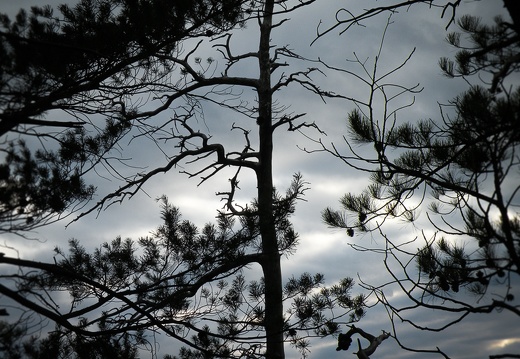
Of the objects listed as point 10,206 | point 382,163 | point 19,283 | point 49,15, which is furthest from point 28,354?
point 382,163

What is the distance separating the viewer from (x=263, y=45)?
289 inches

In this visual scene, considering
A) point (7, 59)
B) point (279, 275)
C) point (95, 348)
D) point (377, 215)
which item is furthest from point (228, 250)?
point (7, 59)

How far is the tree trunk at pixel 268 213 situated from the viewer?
5902 mm

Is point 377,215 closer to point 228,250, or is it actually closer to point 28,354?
point 228,250

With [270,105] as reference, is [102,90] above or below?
below

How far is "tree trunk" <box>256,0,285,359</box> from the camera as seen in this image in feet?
19.4

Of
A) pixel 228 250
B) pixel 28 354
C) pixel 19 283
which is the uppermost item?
pixel 228 250

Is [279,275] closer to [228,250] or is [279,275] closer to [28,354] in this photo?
[228,250]

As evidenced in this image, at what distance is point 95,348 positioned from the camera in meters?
4.27

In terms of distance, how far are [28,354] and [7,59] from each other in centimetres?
230

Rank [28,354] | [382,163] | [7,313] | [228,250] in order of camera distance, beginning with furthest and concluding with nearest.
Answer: [228,250], [28,354], [7,313], [382,163]

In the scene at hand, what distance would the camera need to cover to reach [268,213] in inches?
238

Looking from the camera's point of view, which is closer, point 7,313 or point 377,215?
point 7,313

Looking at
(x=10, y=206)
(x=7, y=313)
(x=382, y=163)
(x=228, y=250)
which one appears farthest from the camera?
(x=228, y=250)
